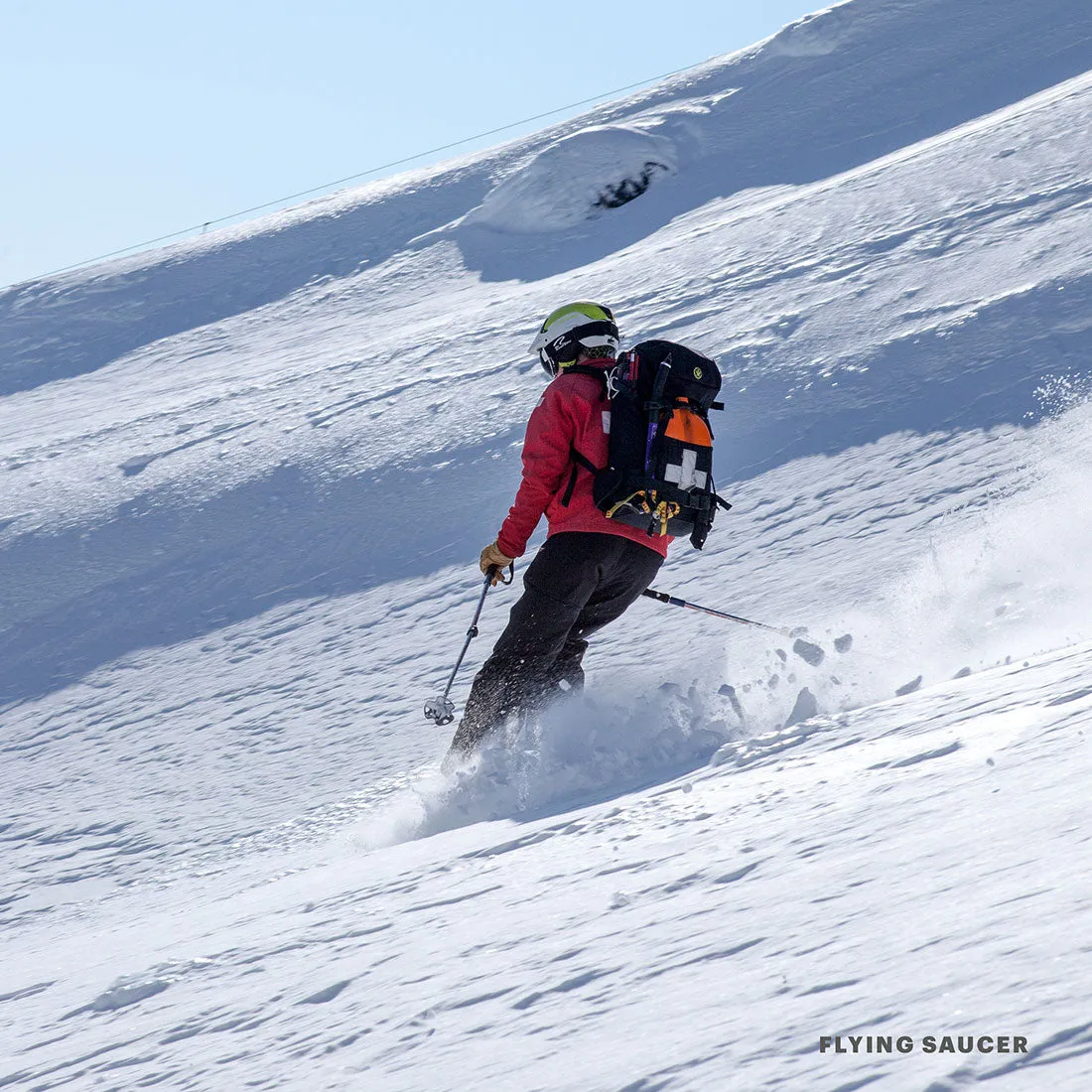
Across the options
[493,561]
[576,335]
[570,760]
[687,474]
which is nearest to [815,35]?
[576,335]

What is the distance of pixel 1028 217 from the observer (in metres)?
9.82

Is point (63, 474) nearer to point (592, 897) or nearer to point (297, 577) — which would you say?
point (297, 577)

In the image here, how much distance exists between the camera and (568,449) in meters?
4.82

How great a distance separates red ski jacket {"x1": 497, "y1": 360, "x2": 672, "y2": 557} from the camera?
4785 mm

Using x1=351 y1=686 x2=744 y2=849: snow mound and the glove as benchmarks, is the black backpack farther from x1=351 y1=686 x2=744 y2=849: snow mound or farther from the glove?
x1=351 y1=686 x2=744 y2=849: snow mound

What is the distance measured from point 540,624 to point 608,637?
1.89 m

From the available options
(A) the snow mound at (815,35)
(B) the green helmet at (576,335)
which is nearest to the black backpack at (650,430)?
(B) the green helmet at (576,335)

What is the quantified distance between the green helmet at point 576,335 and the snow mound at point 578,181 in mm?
11125

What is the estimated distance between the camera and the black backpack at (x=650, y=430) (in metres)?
4.70

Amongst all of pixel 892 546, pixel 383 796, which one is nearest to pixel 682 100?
pixel 892 546

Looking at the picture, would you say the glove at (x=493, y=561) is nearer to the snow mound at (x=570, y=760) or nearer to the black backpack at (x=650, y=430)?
the black backpack at (x=650, y=430)

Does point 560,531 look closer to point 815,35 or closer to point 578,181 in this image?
point 578,181

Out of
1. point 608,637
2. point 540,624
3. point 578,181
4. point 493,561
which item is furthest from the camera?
point 578,181

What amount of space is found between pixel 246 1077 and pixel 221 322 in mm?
14733
